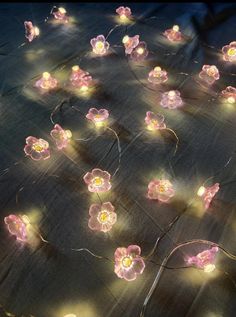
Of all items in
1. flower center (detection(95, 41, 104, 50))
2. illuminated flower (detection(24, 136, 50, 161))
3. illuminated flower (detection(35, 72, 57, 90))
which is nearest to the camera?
illuminated flower (detection(24, 136, 50, 161))

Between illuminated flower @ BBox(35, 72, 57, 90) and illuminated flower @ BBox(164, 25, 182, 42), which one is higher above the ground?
illuminated flower @ BBox(164, 25, 182, 42)

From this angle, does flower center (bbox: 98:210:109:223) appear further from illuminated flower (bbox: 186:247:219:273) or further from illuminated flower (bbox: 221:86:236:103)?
illuminated flower (bbox: 221:86:236:103)

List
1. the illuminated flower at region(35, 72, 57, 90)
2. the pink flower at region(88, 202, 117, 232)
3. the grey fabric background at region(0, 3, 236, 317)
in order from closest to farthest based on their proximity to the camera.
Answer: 1. the grey fabric background at region(0, 3, 236, 317)
2. the pink flower at region(88, 202, 117, 232)
3. the illuminated flower at region(35, 72, 57, 90)

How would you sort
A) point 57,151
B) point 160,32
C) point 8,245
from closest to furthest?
point 8,245 < point 57,151 < point 160,32

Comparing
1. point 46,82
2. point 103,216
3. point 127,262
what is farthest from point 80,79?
point 127,262

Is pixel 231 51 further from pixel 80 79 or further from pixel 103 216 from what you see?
pixel 103 216

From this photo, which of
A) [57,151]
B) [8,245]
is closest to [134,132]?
[57,151]

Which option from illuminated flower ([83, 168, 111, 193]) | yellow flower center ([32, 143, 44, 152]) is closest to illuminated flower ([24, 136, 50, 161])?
yellow flower center ([32, 143, 44, 152])

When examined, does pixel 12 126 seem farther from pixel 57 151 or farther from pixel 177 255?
pixel 177 255
